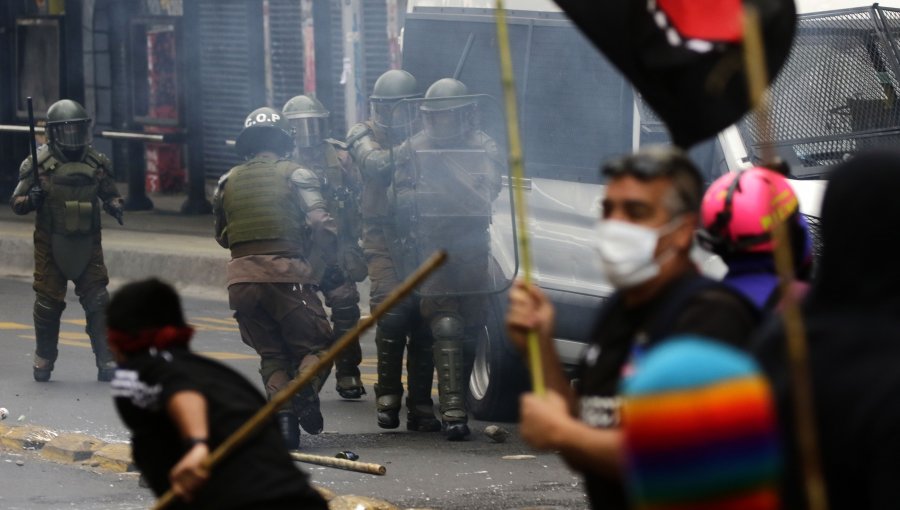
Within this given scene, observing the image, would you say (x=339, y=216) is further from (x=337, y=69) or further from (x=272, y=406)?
(x=337, y=69)

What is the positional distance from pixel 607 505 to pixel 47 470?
18.2ft

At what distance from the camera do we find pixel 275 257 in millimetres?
8367

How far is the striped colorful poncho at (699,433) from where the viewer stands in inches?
69.7

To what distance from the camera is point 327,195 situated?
9875 millimetres

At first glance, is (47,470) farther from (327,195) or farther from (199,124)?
(199,124)

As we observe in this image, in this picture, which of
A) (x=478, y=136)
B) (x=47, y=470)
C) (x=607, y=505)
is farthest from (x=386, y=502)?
(x=607, y=505)

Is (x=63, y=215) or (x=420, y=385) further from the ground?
(x=63, y=215)

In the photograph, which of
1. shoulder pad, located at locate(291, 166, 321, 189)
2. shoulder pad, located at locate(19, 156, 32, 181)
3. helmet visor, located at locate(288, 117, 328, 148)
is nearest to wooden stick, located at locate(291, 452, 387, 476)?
shoulder pad, located at locate(291, 166, 321, 189)

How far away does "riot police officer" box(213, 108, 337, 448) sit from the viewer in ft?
27.3

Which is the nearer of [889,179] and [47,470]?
[889,179]

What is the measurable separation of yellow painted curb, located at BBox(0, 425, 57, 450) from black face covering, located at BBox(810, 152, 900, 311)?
6.58 metres

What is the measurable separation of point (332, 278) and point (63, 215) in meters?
1.78

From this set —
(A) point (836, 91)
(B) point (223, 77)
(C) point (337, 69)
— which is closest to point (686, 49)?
(A) point (836, 91)

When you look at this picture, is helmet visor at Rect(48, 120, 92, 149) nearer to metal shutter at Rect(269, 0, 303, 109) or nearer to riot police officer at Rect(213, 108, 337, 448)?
riot police officer at Rect(213, 108, 337, 448)
